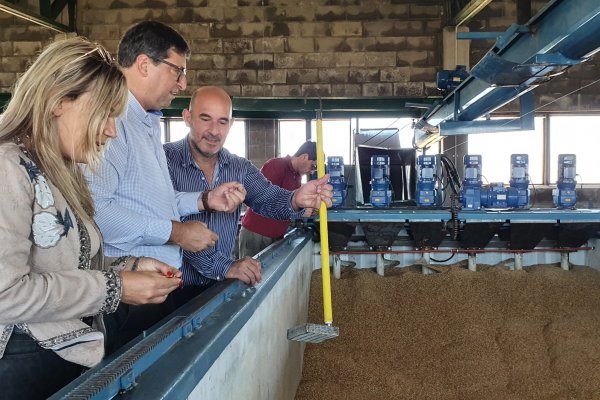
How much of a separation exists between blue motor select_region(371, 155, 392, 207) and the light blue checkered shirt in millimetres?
2663

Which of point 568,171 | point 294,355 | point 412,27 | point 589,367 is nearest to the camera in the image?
point 294,355

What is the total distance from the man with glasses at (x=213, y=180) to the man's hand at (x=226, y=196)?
132 mm

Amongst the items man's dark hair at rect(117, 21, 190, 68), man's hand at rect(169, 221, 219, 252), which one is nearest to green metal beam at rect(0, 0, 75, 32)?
man's dark hair at rect(117, 21, 190, 68)

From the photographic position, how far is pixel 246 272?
161 cm

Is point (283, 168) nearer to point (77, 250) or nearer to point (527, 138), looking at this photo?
point (77, 250)

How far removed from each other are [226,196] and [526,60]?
5.34ft

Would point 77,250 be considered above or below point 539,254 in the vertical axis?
above

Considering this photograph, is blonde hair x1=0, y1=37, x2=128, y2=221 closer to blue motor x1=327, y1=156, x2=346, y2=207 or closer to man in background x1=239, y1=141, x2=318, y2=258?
man in background x1=239, y1=141, x2=318, y2=258

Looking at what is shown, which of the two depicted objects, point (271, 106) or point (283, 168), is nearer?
point (283, 168)

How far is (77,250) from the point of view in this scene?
806 mm

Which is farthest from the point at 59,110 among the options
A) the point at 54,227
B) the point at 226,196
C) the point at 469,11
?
the point at 469,11

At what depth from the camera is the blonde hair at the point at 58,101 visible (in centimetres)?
77

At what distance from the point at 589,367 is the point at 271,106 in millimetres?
4419

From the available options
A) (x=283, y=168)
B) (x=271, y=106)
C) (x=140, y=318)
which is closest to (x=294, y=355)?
(x=140, y=318)
